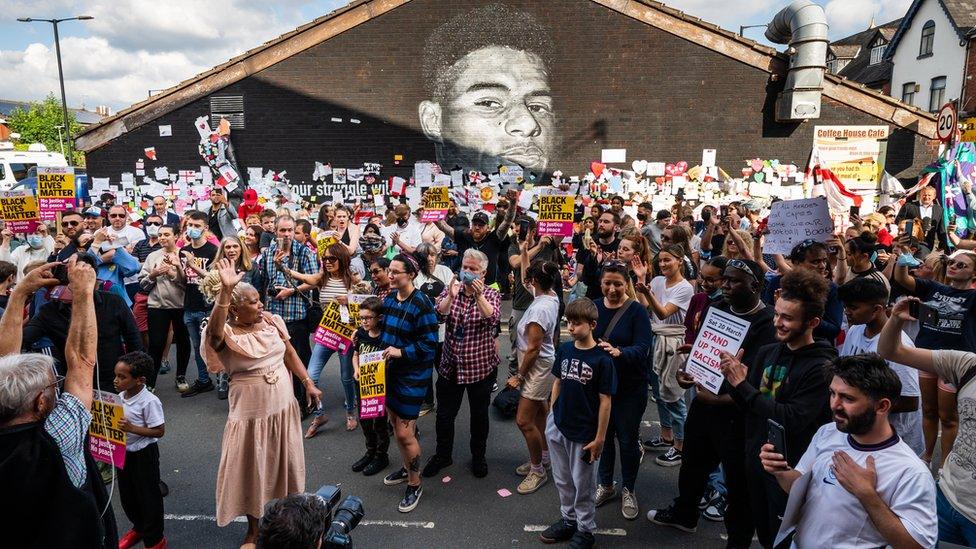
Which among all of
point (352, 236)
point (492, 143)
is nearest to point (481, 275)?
point (352, 236)

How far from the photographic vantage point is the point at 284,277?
621 cm

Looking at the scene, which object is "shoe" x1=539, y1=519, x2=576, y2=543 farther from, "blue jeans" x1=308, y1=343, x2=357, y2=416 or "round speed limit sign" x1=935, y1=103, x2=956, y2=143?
"round speed limit sign" x1=935, y1=103, x2=956, y2=143

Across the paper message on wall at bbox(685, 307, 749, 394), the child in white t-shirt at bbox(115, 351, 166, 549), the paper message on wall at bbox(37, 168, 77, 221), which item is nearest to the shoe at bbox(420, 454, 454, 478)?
the child in white t-shirt at bbox(115, 351, 166, 549)

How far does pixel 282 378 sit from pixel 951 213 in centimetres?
1169

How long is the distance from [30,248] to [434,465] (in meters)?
6.53

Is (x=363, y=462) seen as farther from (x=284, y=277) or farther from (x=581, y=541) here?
(x=284, y=277)

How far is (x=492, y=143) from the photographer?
14234 millimetres

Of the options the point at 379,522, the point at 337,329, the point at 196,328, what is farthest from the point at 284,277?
the point at 379,522

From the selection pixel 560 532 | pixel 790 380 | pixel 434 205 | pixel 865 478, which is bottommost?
pixel 560 532

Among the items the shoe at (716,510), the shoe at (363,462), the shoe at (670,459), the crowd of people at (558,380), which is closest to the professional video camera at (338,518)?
the crowd of people at (558,380)

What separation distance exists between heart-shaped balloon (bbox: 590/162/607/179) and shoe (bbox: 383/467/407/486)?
10.7 m

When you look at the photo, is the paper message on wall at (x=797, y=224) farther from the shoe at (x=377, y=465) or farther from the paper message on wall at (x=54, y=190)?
the paper message on wall at (x=54, y=190)

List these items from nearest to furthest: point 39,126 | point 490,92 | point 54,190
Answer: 1. point 54,190
2. point 490,92
3. point 39,126

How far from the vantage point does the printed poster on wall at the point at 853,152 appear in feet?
43.5
